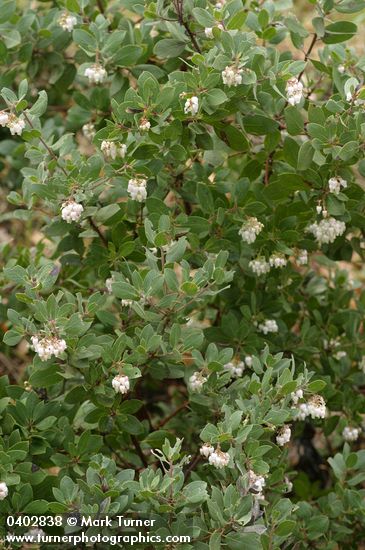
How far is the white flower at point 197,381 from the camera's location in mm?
1948

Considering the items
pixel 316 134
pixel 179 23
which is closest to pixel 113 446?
pixel 316 134

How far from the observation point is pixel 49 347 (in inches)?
69.0

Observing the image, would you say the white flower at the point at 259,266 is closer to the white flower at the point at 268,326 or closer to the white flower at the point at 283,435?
the white flower at the point at 268,326

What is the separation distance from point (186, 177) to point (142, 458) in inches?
31.4

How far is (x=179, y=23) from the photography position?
205cm

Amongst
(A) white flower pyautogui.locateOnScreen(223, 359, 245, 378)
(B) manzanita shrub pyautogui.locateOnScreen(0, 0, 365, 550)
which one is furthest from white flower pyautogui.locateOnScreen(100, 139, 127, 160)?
(A) white flower pyautogui.locateOnScreen(223, 359, 245, 378)

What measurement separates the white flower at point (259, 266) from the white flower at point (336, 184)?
11.3 inches

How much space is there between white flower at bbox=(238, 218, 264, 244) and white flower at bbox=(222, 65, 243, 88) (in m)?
0.38

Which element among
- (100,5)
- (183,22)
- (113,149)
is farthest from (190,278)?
(100,5)

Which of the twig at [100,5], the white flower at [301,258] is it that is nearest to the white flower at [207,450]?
the white flower at [301,258]

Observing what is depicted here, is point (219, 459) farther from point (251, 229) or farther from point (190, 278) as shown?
point (251, 229)

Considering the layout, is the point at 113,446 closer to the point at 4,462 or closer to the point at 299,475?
the point at 4,462

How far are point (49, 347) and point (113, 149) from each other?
501 millimetres

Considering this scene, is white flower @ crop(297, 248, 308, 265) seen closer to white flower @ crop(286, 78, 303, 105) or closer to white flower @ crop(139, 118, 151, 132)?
white flower @ crop(286, 78, 303, 105)
